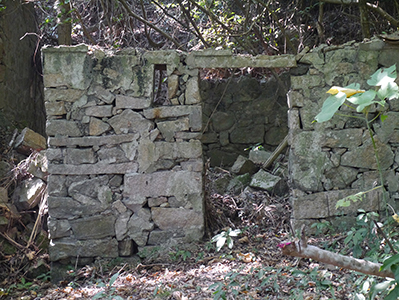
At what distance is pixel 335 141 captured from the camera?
13.2 ft

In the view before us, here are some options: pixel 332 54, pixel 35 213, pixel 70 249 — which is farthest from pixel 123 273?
pixel 332 54

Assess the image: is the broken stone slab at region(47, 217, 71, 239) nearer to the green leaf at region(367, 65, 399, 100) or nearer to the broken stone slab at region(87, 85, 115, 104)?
the broken stone slab at region(87, 85, 115, 104)

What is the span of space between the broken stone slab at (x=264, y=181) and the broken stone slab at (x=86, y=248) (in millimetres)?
1945

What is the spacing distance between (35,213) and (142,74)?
2034mm

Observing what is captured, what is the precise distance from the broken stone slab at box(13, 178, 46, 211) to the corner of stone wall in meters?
0.61

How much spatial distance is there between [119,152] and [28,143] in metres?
1.56

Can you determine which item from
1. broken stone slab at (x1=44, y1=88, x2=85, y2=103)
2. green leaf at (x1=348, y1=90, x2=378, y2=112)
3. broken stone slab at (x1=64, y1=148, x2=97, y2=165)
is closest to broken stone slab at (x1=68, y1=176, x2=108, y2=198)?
broken stone slab at (x1=64, y1=148, x2=97, y2=165)

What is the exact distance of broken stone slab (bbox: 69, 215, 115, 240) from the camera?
13.5ft

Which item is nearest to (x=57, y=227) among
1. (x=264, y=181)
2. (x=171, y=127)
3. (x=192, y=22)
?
(x=171, y=127)

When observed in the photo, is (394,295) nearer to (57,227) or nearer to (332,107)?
(332,107)

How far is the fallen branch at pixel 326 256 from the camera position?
162 cm

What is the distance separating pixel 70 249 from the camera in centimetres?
412

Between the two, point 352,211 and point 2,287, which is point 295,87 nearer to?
point 352,211

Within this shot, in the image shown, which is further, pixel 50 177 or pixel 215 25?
pixel 215 25
